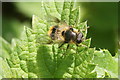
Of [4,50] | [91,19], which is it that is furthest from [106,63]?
[91,19]

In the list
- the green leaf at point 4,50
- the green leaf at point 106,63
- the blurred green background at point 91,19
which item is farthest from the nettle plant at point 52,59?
the blurred green background at point 91,19

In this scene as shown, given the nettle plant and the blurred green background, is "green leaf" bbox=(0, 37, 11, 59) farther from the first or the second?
the blurred green background

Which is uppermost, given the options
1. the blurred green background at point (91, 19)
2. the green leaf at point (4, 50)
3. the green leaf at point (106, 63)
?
the blurred green background at point (91, 19)

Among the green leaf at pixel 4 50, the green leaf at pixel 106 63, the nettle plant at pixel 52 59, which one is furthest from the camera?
the green leaf at pixel 4 50

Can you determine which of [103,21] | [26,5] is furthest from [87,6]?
[26,5]

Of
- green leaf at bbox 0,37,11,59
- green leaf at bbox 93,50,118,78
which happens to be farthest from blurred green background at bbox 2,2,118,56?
green leaf at bbox 93,50,118,78

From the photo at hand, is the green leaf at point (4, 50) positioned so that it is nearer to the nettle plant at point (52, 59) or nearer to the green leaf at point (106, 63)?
the nettle plant at point (52, 59)

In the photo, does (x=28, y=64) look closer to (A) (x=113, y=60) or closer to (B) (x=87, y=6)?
(A) (x=113, y=60)
